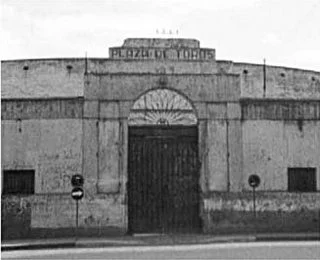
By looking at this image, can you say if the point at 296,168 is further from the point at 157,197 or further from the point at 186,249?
the point at 186,249

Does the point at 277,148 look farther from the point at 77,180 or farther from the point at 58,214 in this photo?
the point at 58,214

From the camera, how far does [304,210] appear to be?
69.4 ft

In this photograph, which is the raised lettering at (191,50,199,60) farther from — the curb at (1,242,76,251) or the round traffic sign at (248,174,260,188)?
the curb at (1,242,76,251)

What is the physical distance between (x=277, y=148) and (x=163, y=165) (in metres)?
3.98

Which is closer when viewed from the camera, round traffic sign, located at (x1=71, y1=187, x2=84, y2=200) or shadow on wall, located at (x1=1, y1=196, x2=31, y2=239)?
round traffic sign, located at (x1=71, y1=187, x2=84, y2=200)

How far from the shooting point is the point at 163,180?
829 inches

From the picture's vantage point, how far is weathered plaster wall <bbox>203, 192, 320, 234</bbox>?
2077 centimetres

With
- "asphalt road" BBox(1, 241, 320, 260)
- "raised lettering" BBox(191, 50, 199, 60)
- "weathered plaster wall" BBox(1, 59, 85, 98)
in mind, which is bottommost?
"asphalt road" BBox(1, 241, 320, 260)

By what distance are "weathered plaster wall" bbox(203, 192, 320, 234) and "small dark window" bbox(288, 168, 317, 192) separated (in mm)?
276

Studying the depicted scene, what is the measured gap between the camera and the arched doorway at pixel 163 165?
68.3ft

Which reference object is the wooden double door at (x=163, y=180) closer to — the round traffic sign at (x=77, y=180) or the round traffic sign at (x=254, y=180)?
the round traffic sign at (x=77, y=180)

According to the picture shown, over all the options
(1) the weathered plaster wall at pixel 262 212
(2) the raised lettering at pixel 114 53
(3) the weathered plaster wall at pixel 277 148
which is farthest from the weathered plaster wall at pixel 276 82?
(1) the weathered plaster wall at pixel 262 212

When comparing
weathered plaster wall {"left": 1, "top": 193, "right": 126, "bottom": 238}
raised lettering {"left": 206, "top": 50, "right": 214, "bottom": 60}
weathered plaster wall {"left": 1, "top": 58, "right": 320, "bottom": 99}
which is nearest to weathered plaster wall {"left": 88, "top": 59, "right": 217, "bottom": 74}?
weathered plaster wall {"left": 1, "top": 58, "right": 320, "bottom": 99}

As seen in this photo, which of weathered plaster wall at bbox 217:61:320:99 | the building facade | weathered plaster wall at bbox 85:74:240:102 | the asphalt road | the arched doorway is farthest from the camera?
weathered plaster wall at bbox 217:61:320:99
